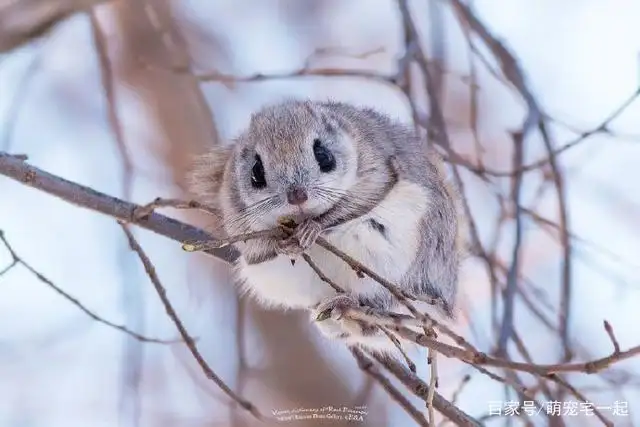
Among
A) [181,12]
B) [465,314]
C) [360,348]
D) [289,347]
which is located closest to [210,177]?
[360,348]

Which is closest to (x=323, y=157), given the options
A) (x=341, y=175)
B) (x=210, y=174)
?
(x=341, y=175)

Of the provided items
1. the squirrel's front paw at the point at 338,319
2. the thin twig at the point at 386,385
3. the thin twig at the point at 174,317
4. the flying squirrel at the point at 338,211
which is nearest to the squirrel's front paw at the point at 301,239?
the flying squirrel at the point at 338,211

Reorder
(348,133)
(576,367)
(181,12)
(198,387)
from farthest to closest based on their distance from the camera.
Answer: (181,12) < (198,387) < (348,133) < (576,367)

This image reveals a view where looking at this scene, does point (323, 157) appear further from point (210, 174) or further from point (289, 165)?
point (210, 174)

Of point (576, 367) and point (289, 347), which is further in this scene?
point (289, 347)

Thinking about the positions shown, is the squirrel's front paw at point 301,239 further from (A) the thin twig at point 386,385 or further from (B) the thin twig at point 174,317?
(A) the thin twig at point 386,385

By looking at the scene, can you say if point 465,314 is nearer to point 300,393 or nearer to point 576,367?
point 300,393

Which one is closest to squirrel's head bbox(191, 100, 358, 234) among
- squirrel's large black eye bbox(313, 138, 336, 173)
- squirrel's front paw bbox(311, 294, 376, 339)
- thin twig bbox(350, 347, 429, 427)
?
squirrel's large black eye bbox(313, 138, 336, 173)
